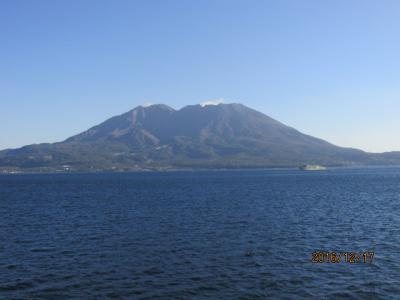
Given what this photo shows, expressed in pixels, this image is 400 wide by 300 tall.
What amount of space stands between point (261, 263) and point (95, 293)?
15.9 meters

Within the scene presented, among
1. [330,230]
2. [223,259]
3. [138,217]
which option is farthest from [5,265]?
[330,230]

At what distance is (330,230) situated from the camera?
185ft

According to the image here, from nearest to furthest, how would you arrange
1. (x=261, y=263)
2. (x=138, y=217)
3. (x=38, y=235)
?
(x=261, y=263) → (x=38, y=235) → (x=138, y=217)

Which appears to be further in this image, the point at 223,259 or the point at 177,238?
the point at 177,238

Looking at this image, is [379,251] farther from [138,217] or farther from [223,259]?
[138,217]

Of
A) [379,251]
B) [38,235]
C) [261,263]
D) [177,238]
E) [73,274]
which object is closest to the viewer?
[73,274]
